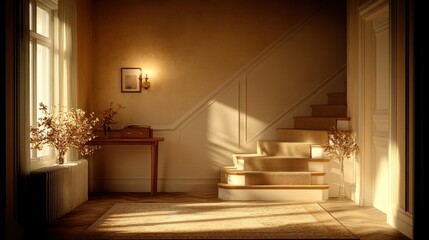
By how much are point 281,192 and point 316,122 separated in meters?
1.30

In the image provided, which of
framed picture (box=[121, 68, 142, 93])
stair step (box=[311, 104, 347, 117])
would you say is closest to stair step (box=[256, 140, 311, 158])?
stair step (box=[311, 104, 347, 117])

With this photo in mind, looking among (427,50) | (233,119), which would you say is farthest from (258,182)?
(427,50)

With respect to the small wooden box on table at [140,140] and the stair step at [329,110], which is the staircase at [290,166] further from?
the small wooden box on table at [140,140]

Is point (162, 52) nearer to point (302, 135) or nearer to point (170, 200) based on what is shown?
point (170, 200)

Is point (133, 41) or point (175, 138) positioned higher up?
point (133, 41)

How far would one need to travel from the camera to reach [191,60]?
8086 millimetres

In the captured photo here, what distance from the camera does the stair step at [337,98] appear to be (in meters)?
7.71

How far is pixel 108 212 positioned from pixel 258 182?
2.07m

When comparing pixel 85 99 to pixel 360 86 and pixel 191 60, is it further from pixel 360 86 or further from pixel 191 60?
pixel 360 86

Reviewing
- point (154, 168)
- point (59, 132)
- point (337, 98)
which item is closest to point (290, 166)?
point (337, 98)

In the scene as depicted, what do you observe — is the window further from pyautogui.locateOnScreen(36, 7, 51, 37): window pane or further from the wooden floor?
the wooden floor

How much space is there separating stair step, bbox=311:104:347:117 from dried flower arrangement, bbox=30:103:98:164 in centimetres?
347

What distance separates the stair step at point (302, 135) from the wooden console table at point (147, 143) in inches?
73.3

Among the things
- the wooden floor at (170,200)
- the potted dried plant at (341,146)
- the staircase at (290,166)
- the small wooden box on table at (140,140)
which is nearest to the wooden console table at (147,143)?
the small wooden box on table at (140,140)
